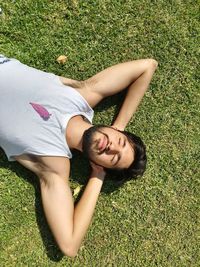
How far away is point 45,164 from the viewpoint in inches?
165

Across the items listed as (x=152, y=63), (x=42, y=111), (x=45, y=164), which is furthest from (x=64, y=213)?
(x=152, y=63)

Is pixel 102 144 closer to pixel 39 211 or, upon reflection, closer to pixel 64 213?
pixel 64 213

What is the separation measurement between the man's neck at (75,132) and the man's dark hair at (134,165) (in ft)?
1.43

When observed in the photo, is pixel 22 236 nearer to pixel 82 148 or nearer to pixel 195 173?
pixel 82 148

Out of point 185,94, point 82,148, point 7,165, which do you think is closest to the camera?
point 82,148

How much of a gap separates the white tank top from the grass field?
454 mm

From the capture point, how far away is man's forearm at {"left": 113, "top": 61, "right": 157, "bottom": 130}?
4488 millimetres

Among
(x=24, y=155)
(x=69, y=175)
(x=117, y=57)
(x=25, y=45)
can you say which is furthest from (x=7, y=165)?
(x=117, y=57)

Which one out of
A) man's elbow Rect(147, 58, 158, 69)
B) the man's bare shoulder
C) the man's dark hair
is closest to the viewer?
the man's bare shoulder

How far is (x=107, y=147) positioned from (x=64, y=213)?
817mm

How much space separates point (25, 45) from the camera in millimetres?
4543

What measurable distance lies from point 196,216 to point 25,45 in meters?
2.74

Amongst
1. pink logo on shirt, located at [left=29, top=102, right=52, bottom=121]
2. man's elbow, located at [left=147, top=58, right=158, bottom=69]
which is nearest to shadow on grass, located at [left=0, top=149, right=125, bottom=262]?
pink logo on shirt, located at [left=29, top=102, right=52, bottom=121]

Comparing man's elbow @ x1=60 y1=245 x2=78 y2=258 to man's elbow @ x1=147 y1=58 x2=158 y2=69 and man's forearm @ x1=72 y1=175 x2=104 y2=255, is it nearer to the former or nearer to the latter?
man's forearm @ x1=72 y1=175 x2=104 y2=255
